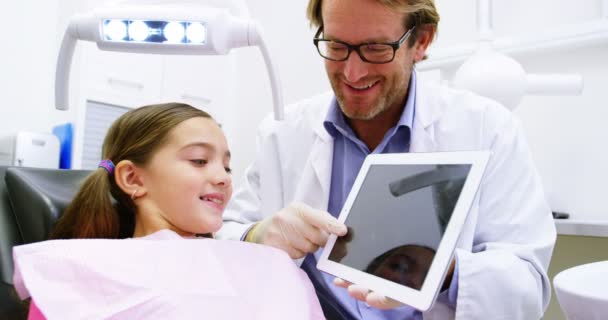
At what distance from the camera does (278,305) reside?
3.08 feet

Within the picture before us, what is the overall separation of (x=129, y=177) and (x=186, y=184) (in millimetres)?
152

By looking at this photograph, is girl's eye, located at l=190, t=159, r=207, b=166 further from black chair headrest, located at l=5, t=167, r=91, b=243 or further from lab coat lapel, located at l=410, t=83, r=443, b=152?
lab coat lapel, located at l=410, t=83, r=443, b=152

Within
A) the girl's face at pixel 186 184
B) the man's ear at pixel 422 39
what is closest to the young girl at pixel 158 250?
the girl's face at pixel 186 184

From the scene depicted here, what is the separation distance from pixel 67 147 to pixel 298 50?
122 centimetres

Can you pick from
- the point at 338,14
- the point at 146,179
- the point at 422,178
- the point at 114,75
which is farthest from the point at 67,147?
the point at 422,178

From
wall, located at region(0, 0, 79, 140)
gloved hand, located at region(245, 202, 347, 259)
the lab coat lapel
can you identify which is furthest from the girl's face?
wall, located at region(0, 0, 79, 140)

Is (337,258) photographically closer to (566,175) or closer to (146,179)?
(146,179)

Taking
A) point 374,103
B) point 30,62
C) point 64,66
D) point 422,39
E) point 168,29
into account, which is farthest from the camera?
point 30,62

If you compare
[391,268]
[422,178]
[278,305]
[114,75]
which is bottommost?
[278,305]

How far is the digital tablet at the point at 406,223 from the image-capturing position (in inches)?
29.5

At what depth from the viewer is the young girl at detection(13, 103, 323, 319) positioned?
854mm

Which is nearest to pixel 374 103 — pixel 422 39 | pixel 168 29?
pixel 422 39

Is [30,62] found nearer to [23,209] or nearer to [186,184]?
[23,209]

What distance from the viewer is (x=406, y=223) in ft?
2.79
